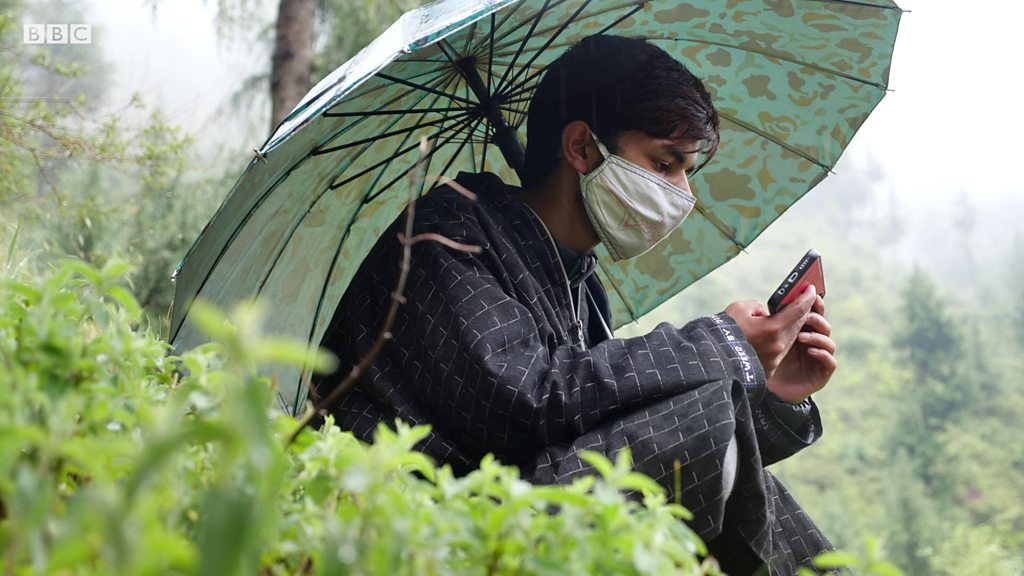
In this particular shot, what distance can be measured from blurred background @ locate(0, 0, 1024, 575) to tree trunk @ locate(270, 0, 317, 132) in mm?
426

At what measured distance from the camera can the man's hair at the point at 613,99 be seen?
8.18 ft

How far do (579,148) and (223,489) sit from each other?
2069 mm

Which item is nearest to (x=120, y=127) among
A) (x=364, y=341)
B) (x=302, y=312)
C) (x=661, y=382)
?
(x=302, y=312)

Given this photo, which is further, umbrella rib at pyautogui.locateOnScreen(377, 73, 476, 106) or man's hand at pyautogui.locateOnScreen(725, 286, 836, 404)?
umbrella rib at pyautogui.locateOnScreen(377, 73, 476, 106)

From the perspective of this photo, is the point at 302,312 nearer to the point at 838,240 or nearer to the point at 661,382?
the point at 661,382

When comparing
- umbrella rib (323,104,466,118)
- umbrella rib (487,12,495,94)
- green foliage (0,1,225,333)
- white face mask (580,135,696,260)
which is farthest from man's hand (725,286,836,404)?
green foliage (0,1,225,333)

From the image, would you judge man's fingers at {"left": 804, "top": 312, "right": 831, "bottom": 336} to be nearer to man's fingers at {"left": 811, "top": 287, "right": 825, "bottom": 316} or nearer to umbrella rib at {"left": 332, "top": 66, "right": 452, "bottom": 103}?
man's fingers at {"left": 811, "top": 287, "right": 825, "bottom": 316}

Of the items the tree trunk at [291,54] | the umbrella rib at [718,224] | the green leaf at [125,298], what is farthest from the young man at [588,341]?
the tree trunk at [291,54]

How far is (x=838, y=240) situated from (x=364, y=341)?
80.4m

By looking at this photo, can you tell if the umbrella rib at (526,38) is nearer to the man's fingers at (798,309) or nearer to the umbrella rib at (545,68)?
the umbrella rib at (545,68)

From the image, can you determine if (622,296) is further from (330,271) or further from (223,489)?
(223,489)

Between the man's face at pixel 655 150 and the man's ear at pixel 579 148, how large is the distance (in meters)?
0.07

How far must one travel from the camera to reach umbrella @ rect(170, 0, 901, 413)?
2.39 m

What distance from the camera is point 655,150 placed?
8.17 ft
